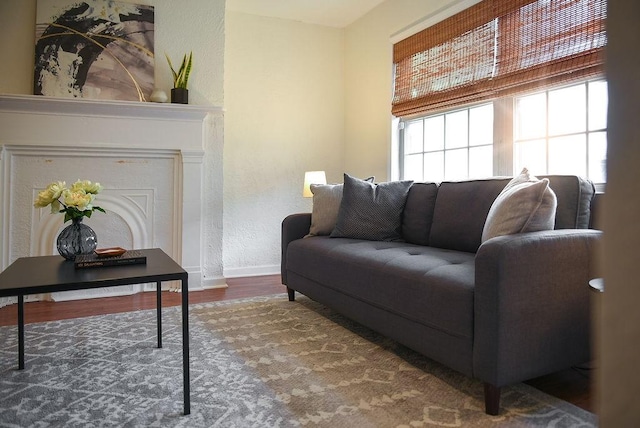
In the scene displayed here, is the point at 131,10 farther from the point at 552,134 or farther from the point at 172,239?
the point at 552,134

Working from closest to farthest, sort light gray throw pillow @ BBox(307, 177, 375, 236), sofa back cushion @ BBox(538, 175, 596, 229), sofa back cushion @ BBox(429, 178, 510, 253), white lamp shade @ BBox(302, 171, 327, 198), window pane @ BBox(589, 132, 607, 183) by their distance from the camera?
1. sofa back cushion @ BBox(538, 175, 596, 229)
2. sofa back cushion @ BBox(429, 178, 510, 253)
3. window pane @ BBox(589, 132, 607, 183)
4. light gray throw pillow @ BBox(307, 177, 375, 236)
5. white lamp shade @ BBox(302, 171, 327, 198)

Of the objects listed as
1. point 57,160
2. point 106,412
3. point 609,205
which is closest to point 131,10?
point 57,160

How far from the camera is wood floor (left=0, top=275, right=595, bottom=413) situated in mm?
1669

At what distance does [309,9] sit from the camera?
4.10m

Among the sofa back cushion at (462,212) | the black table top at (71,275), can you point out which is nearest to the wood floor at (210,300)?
the sofa back cushion at (462,212)

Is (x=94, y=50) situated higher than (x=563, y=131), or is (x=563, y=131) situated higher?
(x=94, y=50)

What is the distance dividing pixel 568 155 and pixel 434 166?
1.16 m

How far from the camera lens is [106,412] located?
4.85 feet

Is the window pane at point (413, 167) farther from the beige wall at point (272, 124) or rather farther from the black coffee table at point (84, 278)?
the black coffee table at point (84, 278)

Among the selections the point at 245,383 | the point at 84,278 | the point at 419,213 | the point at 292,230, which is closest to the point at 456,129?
the point at 419,213

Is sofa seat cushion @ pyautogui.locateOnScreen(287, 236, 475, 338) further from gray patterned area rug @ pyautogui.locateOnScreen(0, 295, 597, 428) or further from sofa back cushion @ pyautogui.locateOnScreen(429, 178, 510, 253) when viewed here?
gray patterned area rug @ pyautogui.locateOnScreen(0, 295, 597, 428)

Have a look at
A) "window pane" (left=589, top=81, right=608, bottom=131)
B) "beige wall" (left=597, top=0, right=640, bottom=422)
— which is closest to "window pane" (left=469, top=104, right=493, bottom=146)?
"window pane" (left=589, top=81, right=608, bottom=131)

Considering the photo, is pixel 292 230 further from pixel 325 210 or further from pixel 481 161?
pixel 481 161

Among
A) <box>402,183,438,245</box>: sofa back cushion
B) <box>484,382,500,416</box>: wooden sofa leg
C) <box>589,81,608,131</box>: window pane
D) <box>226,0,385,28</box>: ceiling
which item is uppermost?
<box>226,0,385,28</box>: ceiling
